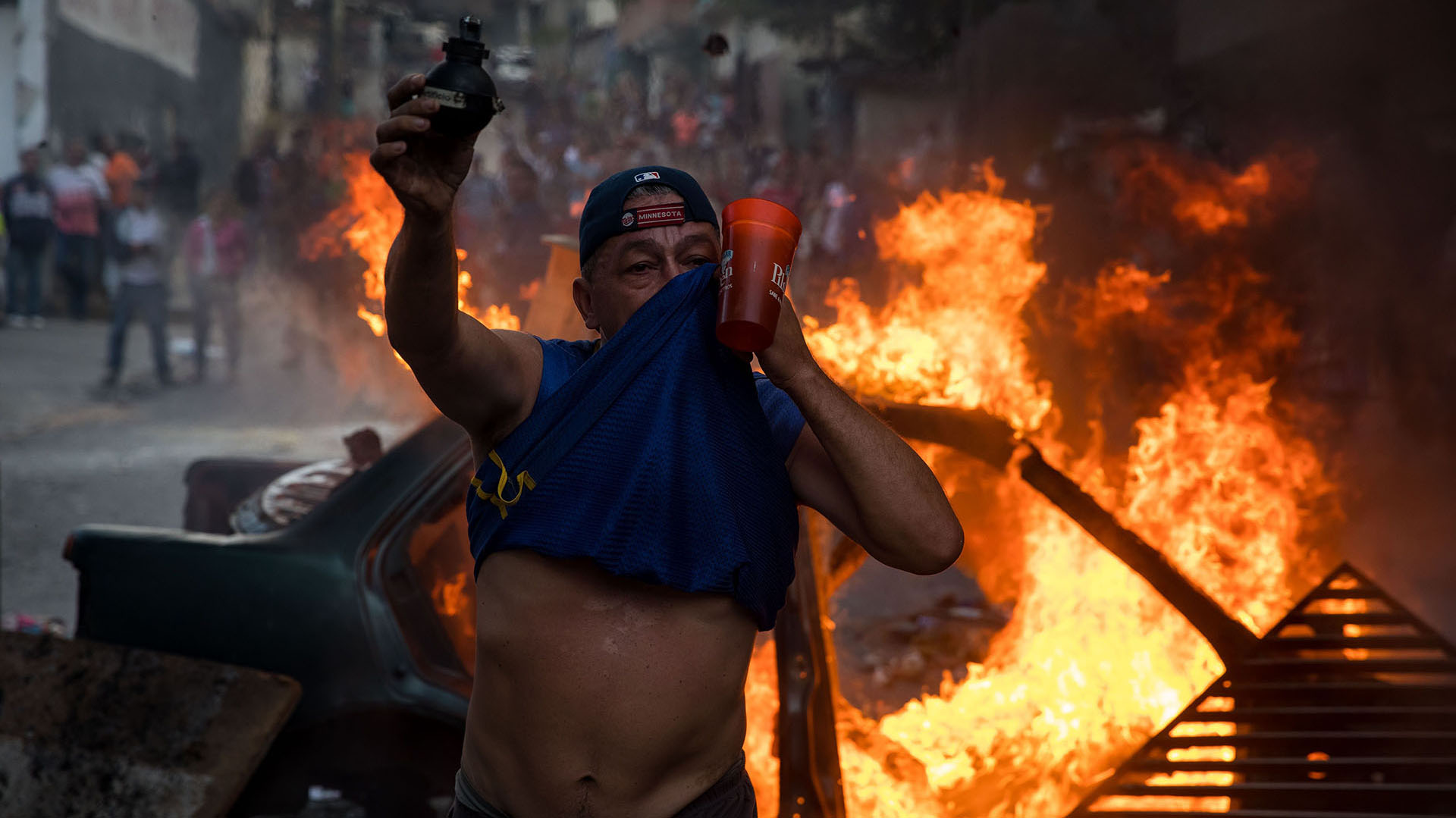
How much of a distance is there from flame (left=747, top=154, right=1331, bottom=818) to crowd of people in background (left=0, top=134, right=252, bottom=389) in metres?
7.65

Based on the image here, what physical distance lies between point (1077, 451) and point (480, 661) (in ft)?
21.0

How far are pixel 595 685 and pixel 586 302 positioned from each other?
0.69m

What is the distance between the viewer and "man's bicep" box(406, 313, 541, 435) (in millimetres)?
1589

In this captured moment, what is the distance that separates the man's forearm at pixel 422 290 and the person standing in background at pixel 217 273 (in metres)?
11.9

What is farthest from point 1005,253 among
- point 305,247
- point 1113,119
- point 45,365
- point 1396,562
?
point 45,365

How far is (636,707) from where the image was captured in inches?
68.6

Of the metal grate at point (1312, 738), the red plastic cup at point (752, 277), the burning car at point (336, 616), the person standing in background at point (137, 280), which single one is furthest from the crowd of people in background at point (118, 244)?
the metal grate at point (1312, 738)

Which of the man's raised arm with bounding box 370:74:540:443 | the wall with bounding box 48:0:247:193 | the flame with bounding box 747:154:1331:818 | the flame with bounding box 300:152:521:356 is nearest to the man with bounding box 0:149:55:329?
the flame with bounding box 300:152:521:356

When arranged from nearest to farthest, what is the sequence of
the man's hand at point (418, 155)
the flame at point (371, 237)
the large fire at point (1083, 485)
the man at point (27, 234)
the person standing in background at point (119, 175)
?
the man's hand at point (418, 155), the large fire at point (1083, 485), the flame at point (371, 237), the man at point (27, 234), the person standing in background at point (119, 175)

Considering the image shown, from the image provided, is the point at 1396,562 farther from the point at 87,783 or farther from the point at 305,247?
the point at 305,247

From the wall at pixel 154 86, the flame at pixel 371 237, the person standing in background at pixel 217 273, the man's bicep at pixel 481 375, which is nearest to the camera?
the man's bicep at pixel 481 375

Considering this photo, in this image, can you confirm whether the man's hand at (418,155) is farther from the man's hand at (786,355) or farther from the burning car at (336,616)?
the burning car at (336,616)

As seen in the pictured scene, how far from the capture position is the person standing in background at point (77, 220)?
13.3m

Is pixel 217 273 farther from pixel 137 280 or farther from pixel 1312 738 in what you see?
pixel 1312 738
